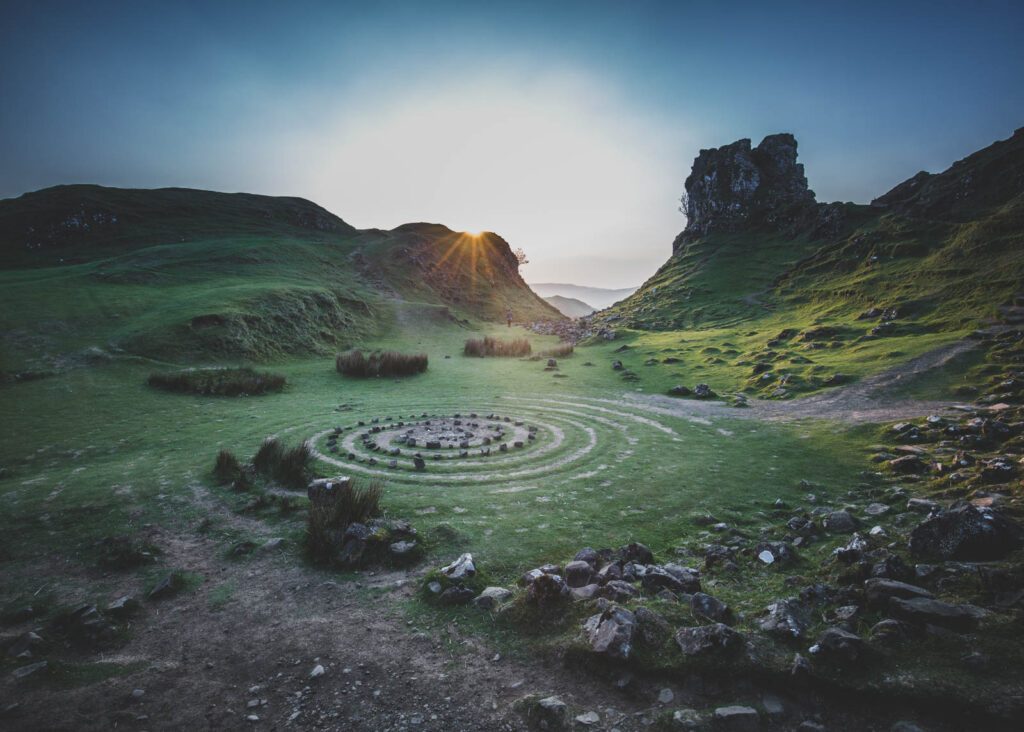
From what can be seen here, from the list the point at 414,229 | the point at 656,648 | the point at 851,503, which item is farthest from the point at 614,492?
the point at 414,229

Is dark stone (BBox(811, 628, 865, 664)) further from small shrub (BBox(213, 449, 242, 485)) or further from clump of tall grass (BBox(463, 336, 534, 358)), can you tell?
clump of tall grass (BBox(463, 336, 534, 358))

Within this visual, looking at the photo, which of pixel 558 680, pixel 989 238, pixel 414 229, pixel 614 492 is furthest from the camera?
pixel 414 229

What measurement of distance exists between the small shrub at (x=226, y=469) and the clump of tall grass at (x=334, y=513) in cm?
336

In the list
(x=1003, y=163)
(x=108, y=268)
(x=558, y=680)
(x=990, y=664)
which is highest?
(x=1003, y=163)

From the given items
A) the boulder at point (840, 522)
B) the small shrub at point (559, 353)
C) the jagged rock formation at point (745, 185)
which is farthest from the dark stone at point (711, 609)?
the jagged rock formation at point (745, 185)

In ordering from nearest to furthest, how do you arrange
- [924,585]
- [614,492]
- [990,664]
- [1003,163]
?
1. [990,664]
2. [924,585]
3. [614,492]
4. [1003,163]

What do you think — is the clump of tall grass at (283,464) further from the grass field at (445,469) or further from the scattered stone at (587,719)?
the scattered stone at (587,719)

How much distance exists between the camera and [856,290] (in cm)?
4006

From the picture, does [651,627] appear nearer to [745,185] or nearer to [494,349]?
[494,349]

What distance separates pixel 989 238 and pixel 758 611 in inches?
1985

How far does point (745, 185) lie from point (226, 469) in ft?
388

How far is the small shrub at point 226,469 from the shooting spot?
1046 centimetres

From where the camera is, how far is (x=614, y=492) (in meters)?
10.1

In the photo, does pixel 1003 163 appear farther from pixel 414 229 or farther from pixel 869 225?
pixel 414 229
